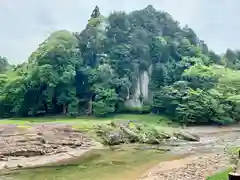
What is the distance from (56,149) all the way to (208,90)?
36.0 meters

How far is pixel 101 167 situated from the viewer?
2325 cm

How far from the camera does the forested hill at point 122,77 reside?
192 ft

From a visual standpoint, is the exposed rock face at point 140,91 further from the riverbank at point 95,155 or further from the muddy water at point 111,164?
the muddy water at point 111,164

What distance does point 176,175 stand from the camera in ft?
62.5

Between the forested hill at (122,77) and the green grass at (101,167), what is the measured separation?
97.0ft

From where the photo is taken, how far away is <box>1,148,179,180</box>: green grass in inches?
801

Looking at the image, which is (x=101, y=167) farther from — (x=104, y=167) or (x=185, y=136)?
(x=185, y=136)

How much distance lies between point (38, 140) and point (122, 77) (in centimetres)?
3754

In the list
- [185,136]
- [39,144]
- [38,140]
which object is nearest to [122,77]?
[185,136]

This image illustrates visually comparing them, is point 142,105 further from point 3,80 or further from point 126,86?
point 3,80

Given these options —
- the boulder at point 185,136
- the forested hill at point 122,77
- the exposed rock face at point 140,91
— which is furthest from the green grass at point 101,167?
the exposed rock face at point 140,91

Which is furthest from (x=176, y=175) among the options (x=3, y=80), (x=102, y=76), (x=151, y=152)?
(x=3, y=80)

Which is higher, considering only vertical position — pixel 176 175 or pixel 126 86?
pixel 126 86

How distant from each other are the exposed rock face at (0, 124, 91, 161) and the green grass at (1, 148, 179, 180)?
12.5ft
